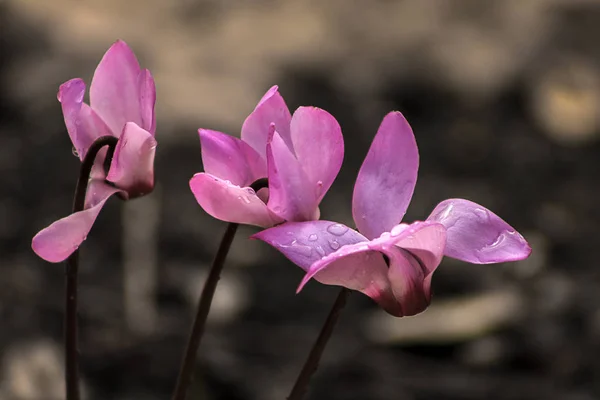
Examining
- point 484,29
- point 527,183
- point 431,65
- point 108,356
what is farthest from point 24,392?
point 484,29

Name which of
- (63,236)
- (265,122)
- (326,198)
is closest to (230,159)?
(265,122)

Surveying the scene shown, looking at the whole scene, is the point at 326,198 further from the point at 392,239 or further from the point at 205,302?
the point at 392,239

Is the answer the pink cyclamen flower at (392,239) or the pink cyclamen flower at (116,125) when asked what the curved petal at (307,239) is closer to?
the pink cyclamen flower at (392,239)

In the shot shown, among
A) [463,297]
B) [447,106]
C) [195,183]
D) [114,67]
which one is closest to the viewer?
[195,183]

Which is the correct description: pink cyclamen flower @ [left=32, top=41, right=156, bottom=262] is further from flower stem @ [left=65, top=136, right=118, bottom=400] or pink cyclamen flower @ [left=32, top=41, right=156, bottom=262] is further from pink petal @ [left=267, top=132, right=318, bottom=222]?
pink petal @ [left=267, top=132, right=318, bottom=222]

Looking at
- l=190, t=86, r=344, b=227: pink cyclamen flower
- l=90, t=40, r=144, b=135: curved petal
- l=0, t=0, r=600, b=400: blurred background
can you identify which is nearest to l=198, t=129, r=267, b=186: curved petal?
l=190, t=86, r=344, b=227: pink cyclamen flower

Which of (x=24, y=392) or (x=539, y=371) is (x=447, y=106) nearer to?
(x=539, y=371)

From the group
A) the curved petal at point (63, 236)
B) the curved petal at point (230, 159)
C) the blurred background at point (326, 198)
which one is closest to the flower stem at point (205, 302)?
the curved petal at point (230, 159)
